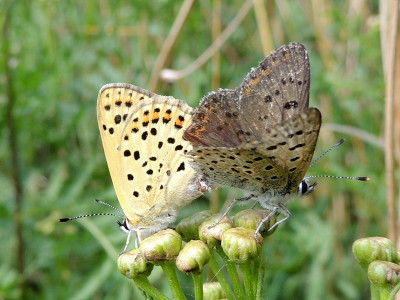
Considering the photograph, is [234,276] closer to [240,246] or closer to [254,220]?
[240,246]

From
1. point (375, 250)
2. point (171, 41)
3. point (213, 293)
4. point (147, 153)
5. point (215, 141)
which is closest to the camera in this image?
point (375, 250)

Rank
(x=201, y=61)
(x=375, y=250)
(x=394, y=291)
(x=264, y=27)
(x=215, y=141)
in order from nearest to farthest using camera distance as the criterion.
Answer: (x=394, y=291), (x=375, y=250), (x=215, y=141), (x=201, y=61), (x=264, y=27)

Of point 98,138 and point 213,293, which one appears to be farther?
point 98,138

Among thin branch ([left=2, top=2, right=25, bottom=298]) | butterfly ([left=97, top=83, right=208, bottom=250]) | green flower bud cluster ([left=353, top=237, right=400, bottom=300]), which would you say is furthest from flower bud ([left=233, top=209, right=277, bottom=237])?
thin branch ([left=2, top=2, right=25, bottom=298])

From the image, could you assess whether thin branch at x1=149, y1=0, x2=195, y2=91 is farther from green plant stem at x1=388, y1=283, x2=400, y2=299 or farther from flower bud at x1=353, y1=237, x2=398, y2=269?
green plant stem at x1=388, y1=283, x2=400, y2=299

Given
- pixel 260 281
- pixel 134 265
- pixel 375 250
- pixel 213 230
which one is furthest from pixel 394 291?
pixel 134 265

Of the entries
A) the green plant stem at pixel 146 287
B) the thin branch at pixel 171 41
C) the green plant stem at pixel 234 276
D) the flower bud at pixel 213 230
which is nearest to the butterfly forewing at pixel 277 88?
the flower bud at pixel 213 230

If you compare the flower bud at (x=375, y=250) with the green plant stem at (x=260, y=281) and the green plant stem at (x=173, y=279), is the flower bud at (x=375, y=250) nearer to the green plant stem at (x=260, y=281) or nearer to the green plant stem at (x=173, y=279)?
the green plant stem at (x=260, y=281)
